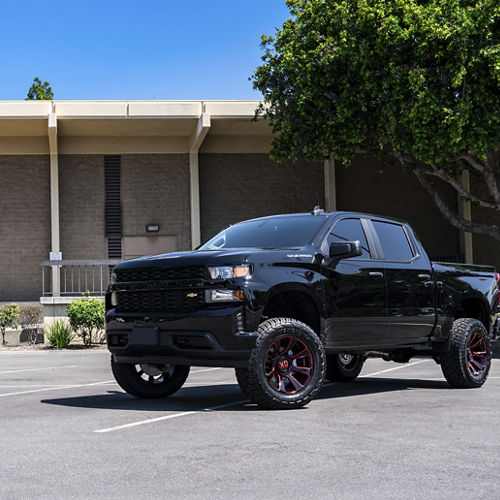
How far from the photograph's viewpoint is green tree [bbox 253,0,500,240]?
1952cm

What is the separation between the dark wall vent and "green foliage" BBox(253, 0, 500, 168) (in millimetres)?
9756

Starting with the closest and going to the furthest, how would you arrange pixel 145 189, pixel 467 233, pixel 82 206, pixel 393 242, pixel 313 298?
1. pixel 313 298
2. pixel 393 242
3. pixel 82 206
4. pixel 145 189
5. pixel 467 233

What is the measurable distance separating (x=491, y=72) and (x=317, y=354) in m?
13.3

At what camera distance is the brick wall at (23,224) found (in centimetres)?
2970

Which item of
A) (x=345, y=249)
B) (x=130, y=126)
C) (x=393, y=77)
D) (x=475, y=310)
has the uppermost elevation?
(x=130, y=126)

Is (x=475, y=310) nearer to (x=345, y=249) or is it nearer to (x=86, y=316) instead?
(x=345, y=249)

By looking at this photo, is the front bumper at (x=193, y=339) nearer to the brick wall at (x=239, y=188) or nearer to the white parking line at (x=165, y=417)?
the white parking line at (x=165, y=417)

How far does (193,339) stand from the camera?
7770mm

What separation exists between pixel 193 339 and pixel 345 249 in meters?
1.89

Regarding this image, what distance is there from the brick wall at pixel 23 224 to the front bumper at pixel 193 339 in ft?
74.0

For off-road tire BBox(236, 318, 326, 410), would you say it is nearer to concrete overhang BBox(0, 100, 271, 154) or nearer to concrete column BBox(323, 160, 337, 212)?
concrete overhang BBox(0, 100, 271, 154)

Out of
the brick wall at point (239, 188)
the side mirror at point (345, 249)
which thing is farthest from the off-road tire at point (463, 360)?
the brick wall at point (239, 188)

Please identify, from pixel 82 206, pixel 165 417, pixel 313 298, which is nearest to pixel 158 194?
pixel 82 206

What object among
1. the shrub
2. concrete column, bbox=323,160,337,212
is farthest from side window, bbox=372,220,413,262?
concrete column, bbox=323,160,337,212
